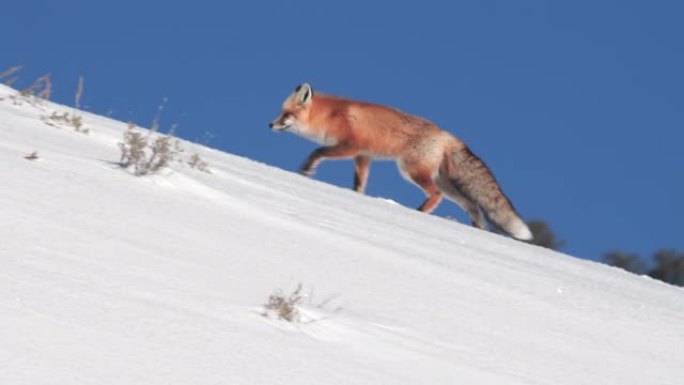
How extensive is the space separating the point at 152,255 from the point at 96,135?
8.86 ft

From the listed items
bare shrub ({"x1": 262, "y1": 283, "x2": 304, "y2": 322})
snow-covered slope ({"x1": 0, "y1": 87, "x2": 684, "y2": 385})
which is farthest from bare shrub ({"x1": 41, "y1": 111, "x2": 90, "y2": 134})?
bare shrub ({"x1": 262, "y1": 283, "x2": 304, "y2": 322})

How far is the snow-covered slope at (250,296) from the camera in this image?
278 cm

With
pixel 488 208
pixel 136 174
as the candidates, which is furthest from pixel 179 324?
pixel 488 208

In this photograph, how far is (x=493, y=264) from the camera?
566cm

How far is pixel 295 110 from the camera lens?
14234 millimetres

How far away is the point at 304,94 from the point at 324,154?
1374mm

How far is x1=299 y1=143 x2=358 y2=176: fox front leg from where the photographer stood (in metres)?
12.8

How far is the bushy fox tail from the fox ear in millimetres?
1902

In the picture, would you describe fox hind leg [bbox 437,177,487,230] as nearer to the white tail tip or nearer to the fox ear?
the white tail tip

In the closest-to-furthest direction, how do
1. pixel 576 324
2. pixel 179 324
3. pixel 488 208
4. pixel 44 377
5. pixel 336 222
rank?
1. pixel 44 377
2. pixel 179 324
3. pixel 576 324
4. pixel 336 222
5. pixel 488 208

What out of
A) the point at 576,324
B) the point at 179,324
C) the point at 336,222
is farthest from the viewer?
the point at 336,222

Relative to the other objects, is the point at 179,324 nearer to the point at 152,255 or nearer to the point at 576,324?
the point at 152,255

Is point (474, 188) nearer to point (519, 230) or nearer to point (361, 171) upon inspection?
point (519, 230)

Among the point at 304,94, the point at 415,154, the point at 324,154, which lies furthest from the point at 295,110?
the point at 415,154
